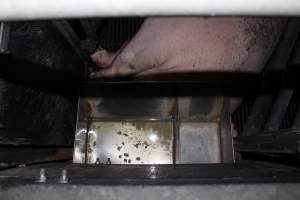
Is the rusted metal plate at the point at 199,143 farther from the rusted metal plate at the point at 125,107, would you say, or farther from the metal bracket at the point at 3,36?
the metal bracket at the point at 3,36

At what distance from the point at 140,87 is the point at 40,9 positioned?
0.96 metres

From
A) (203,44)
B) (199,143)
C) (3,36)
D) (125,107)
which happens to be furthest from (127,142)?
(3,36)

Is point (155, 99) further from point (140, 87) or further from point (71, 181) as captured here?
point (71, 181)

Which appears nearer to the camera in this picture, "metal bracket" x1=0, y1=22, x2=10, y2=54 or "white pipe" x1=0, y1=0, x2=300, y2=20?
"white pipe" x1=0, y1=0, x2=300, y2=20

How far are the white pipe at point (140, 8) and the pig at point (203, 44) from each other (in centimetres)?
69

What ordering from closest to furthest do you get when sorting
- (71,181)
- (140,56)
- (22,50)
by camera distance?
(71,181)
(22,50)
(140,56)

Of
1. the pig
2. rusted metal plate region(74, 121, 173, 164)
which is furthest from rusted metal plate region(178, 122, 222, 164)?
the pig

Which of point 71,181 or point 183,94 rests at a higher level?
point 183,94

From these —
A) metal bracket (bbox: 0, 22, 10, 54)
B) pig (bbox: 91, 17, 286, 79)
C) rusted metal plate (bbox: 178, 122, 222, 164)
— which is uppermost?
pig (bbox: 91, 17, 286, 79)

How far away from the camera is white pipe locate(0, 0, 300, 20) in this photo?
1.00 ft

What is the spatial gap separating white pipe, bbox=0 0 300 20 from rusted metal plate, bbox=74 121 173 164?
3.23 feet

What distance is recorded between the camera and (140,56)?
1196mm

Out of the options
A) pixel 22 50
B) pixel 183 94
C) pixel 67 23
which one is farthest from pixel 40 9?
pixel 183 94

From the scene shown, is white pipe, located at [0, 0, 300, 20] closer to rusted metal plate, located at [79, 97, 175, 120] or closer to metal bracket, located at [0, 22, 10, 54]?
metal bracket, located at [0, 22, 10, 54]
